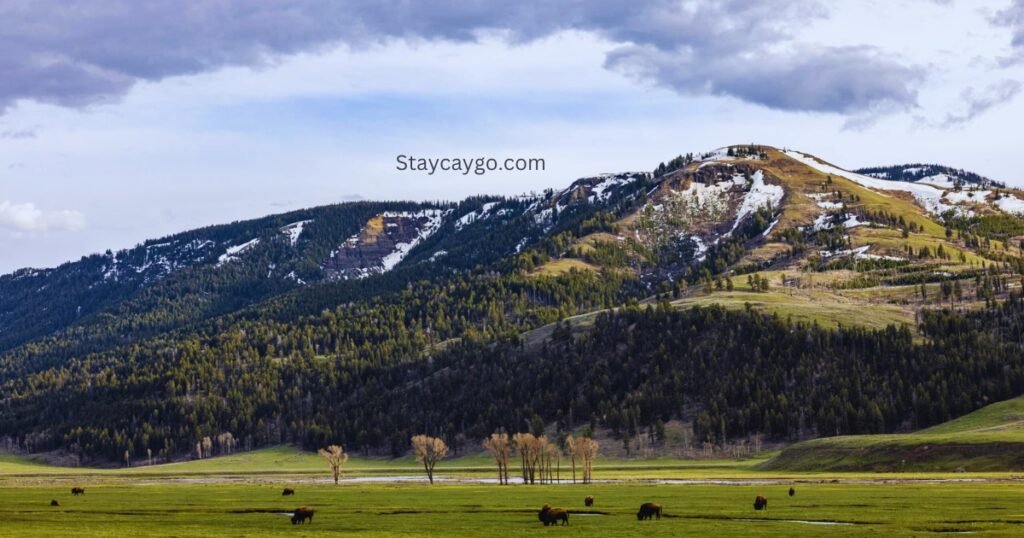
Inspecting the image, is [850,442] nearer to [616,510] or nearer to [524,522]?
[616,510]

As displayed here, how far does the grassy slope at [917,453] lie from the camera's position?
490 ft

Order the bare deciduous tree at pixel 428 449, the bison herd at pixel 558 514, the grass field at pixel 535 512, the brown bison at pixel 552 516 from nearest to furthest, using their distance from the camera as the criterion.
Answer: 1. the grass field at pixel 535 512
2. the brown bison at pixel 552 516
3. the bison herd at pixel 558 514
4. the bare deciduous tree at pixel 428 449

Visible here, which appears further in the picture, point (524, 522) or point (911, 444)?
point (911, 444)

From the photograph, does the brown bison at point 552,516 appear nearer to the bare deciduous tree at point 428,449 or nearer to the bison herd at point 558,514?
the bison herd at point 558,514

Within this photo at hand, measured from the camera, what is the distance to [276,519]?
3686 inches

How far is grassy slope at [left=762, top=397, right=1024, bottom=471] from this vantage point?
490 ft

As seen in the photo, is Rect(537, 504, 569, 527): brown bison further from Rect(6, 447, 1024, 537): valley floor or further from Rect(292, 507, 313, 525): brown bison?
Rect(292, 507, 313, 525): brown bison

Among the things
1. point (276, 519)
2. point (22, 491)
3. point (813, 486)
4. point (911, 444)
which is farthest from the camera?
point (911, 444)

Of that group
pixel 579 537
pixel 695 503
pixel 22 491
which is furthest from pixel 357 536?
pixel 22 491

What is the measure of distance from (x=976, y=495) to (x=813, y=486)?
2984 centimetres

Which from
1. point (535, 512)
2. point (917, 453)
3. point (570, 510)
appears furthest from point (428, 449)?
point (535, 512)

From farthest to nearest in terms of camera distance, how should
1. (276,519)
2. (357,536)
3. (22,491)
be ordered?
(22,491)
(276,519)
(357,536)

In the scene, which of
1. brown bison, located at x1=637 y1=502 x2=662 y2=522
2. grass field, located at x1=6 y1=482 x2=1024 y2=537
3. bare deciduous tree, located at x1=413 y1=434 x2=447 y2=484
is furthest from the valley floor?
bare deciduous tree, located at x1=413 y1=434 x2=447 y2=484

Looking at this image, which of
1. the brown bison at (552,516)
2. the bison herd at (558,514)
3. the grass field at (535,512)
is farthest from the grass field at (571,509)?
the brown bison at (552,516)
